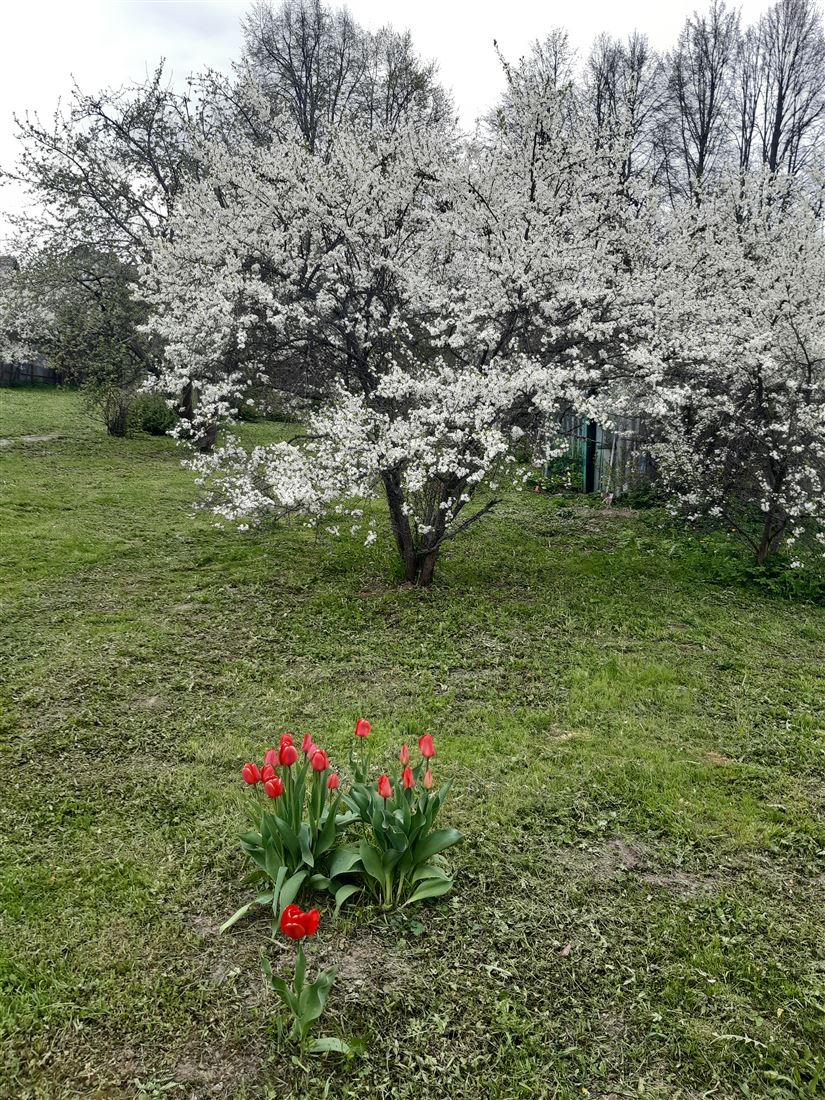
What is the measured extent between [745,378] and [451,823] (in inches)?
250

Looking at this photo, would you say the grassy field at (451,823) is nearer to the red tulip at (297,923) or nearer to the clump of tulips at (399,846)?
the clump of tulips at (399,846)

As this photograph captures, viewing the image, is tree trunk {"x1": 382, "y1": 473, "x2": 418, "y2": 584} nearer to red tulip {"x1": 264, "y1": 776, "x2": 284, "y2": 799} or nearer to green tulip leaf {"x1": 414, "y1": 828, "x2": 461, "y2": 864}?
green tulip leaf {"x1": 414, "y1": 828, "x2": 461, "y2": 864}

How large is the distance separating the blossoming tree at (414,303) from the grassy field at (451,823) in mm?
1151

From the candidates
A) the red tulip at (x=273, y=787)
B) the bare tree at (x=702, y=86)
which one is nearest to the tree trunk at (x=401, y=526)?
the red tulip at (x=273, y=787)

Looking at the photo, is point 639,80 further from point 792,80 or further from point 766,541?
point 766,541

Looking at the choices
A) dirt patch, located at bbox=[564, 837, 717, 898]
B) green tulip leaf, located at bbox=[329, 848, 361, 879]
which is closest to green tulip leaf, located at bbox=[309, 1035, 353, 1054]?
green tulip leaf, located at bbox=[329, 848, 361, 879]

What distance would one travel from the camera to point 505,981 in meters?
2.40

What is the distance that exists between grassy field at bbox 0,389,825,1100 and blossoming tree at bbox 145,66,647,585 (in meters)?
1.15

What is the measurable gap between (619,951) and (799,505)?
579cm

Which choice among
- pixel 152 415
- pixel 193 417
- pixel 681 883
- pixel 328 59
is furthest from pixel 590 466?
pixel 328 59

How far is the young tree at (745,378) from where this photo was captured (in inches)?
272

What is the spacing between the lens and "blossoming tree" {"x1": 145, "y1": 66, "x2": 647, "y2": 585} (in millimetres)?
5809

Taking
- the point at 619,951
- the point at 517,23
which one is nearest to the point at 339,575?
the point at 619,951

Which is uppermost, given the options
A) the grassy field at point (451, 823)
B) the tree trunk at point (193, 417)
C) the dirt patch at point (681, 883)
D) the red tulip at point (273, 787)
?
the tree trunk at point (193, 417)
